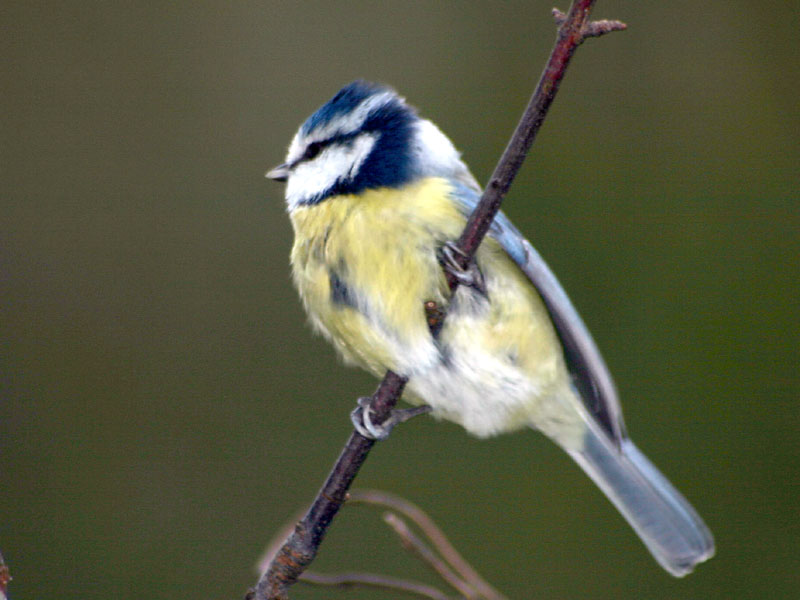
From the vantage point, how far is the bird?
122 centimetres

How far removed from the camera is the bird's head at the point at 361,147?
1.32m

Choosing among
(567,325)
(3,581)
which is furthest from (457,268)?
(3,581)

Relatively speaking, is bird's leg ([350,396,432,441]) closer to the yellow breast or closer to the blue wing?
the yellow breast

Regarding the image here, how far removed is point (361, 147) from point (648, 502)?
0.73m

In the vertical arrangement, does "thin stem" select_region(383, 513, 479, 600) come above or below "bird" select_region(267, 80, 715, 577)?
below

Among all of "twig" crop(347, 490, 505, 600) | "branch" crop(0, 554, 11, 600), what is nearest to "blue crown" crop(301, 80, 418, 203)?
"twig" crop(347, 490, 505, 600)

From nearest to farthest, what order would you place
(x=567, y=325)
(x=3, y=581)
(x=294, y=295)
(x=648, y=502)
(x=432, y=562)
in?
(x=3, y=581), (x=432, y=562), (x=567, y=325), (x=648, y=502), (x=294, y=295)

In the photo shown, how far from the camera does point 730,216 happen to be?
2.31 metres

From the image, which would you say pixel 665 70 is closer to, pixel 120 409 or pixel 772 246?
pixel 772 246

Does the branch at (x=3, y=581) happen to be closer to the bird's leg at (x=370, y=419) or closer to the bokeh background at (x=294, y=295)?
the bird's leg at (x=370, y=419)

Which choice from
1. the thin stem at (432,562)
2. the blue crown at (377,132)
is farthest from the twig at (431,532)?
the blue crown at (377,132)

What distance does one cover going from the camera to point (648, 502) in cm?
153

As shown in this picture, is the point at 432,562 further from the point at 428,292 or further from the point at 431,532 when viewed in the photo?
the point at 428,292

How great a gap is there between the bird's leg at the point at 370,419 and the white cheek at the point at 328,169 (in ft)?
0.99
